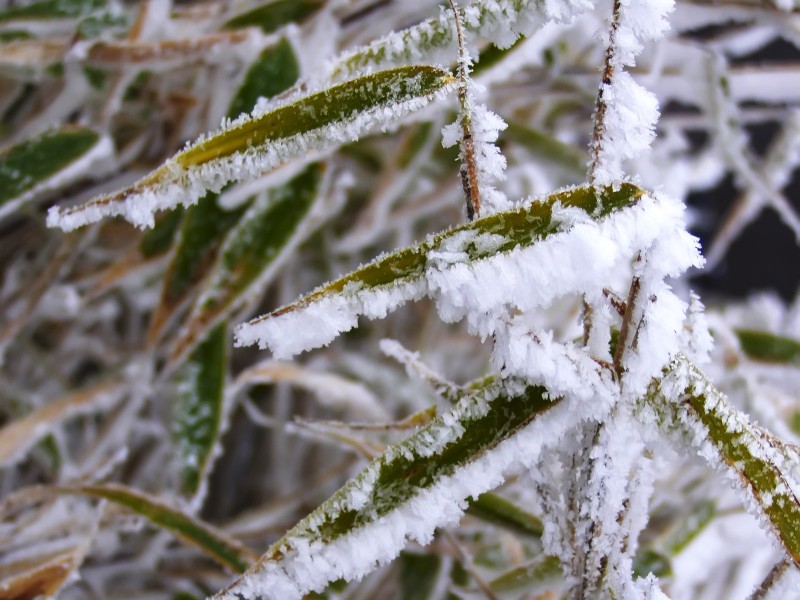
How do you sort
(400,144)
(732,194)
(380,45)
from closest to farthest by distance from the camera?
1. (380,45)
2. (400,144)
3. (732,194)

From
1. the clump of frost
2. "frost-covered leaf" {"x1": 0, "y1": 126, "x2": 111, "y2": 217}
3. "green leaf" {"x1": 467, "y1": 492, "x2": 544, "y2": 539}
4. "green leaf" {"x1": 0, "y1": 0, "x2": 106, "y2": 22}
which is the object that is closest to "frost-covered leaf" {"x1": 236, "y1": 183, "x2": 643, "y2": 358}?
the clump of frost

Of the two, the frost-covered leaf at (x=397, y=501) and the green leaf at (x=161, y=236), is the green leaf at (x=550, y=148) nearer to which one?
the green leaf at (x=161, y=236)

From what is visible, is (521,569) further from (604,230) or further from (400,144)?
(400,144)

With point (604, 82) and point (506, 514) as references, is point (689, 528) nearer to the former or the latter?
point (506, 514)

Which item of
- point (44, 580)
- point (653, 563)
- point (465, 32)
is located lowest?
point (653, 563)

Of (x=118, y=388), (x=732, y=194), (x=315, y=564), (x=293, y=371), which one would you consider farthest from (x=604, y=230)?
(x=732, y=194)

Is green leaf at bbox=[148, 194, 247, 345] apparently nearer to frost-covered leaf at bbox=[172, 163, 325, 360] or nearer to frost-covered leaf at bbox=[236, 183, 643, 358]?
frost-covered leaf at bbox=[172, 163, 325, 360]

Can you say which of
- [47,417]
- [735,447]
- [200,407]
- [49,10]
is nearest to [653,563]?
[735,447]
